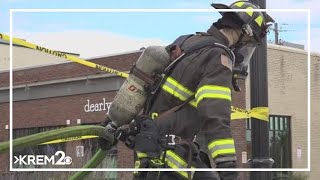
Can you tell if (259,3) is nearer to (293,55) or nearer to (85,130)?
(85,130)

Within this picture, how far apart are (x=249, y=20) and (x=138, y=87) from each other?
89 centimetres

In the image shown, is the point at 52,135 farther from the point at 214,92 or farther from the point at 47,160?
the point at 47,160

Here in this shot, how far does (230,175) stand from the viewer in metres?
3.36

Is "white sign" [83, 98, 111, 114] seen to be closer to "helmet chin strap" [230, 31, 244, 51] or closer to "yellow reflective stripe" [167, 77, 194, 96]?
"helmet chin strap" [230, 31, 244, 51]

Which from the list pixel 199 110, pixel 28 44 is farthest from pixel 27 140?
pixel 28 44

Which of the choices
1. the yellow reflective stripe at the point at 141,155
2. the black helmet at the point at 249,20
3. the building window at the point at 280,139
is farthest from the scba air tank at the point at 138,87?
the building window at the point at 280,139

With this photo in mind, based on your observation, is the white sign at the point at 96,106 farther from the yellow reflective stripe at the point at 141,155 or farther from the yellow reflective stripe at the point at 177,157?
the yellow reflective stripe at the point at 177,157

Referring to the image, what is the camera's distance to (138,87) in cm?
383

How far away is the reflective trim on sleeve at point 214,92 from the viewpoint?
11.4 ft

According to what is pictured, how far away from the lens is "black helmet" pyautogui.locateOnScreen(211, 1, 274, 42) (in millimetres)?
3838

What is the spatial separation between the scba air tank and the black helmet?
0.53 metres

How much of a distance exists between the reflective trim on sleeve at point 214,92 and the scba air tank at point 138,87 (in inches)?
16.6

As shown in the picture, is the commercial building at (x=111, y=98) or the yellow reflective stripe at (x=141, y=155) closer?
the yellow reflective stripe at (x=141, y=155)

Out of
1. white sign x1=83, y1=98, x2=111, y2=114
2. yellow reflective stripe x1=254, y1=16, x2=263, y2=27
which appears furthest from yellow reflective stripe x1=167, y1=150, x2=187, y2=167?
white sign x1=83, y1=98, x2=111, y2=114
